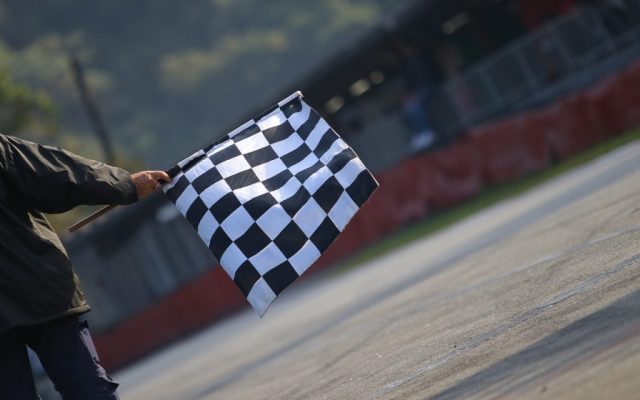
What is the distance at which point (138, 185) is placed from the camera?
18.5ft

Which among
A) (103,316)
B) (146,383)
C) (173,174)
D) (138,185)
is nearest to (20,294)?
(138,185)

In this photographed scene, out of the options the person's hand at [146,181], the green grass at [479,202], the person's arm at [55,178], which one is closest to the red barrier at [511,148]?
the green grass at [479,202]

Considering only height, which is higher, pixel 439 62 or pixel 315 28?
pixel 315 28

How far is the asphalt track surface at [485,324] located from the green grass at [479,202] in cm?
243

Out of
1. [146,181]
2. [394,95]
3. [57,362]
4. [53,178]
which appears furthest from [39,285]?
[394,95]

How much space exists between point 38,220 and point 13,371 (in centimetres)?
66

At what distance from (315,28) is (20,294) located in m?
106

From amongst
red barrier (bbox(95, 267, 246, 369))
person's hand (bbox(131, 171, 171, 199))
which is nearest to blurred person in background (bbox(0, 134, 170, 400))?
person's hand (bbox(131, 171, 171, 199))

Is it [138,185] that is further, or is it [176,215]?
[176,215]

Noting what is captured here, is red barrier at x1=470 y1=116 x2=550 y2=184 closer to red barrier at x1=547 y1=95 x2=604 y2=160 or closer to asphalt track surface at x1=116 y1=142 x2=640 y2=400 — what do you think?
red barrier at x1=547 y1=95 x2=604 y2=160

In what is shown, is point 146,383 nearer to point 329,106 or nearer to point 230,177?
point 230,177

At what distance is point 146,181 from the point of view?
5.71m

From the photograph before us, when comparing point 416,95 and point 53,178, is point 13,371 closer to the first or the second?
point 53,178

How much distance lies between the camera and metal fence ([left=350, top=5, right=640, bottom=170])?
2362 cm
